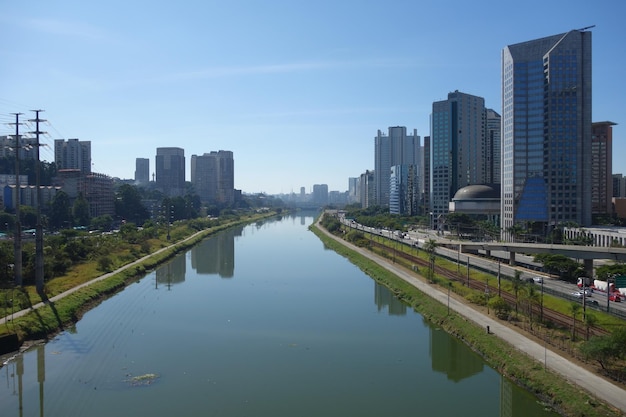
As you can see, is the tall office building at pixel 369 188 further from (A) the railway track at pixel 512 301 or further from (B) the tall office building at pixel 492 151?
(A) the railway track at pixel 512 301

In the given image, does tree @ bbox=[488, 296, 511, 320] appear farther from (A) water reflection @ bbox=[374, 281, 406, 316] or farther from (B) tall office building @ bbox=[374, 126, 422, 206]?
→ (B) tall office building @ bbox=[374, 126, 422, 206]

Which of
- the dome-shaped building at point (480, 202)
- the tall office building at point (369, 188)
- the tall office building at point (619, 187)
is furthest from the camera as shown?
the tall office building at point (369, 188)

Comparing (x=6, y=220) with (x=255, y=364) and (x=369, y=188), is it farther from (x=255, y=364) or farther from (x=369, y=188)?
(x=369, y=188)

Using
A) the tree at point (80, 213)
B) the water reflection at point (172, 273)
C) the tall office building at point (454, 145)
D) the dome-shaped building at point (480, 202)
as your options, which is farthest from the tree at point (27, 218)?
the tall office building at point (454, 145)

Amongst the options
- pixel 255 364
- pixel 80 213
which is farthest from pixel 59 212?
pixel 255 364

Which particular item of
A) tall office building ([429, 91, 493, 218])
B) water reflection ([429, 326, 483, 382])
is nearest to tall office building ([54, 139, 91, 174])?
tall office building ([429, 91, 493, 218])

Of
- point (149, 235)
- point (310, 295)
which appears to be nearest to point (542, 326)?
point (310, 295)

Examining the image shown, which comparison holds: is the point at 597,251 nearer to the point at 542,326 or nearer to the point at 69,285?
the point at 542,326
